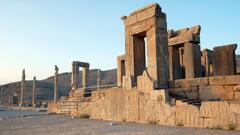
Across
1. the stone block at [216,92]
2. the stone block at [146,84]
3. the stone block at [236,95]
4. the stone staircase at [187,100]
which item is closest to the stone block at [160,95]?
the stone block at [146,84]

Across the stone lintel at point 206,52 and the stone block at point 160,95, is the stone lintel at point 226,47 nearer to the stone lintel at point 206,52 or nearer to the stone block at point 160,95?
the stone block at point 160,95

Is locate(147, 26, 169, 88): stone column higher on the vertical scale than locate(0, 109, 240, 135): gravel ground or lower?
higher

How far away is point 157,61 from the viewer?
11.9 meters

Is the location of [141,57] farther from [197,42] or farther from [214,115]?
[214,115]

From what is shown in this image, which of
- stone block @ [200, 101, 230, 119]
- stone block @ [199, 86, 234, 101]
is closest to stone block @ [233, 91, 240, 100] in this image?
stone block @ [199, 86, 234, 101]

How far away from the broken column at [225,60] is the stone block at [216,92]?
3354 millimetres

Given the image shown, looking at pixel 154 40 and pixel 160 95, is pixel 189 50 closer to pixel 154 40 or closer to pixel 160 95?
pixel 154 40

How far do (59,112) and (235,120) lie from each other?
13.6 metres

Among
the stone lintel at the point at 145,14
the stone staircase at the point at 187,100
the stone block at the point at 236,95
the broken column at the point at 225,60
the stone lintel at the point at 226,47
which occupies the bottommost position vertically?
the stone staircase at the point at 187,100

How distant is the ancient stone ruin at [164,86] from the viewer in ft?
29.7

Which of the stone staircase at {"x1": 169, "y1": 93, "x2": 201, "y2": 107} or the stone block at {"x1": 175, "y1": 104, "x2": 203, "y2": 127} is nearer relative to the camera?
the stone block at {"x1": 175, "y1": 104, "x2": 203, "y2": 127}

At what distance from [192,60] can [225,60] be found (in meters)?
2.10

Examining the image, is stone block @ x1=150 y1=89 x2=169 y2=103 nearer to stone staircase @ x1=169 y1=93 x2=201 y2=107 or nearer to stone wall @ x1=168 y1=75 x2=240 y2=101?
stone staircase @ x1=169 y1=93 x2=201 y2=107

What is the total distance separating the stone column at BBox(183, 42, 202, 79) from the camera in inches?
599
